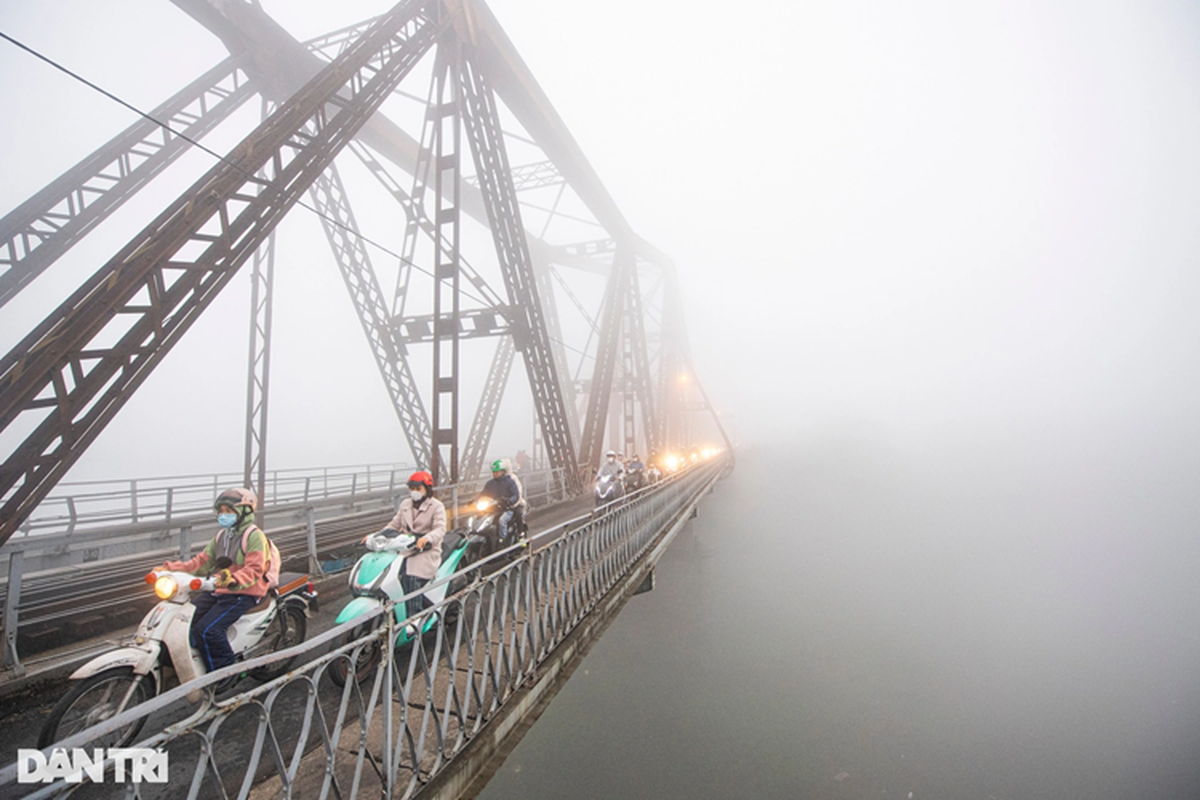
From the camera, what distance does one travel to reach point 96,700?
3.07 metres

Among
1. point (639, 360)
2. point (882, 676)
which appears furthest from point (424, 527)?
point (882, 676)

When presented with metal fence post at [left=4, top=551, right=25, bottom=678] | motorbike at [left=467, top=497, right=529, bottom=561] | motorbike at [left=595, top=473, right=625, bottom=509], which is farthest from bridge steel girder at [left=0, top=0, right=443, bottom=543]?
motorbike at [left=595, top=473, right=625, bottom=509]

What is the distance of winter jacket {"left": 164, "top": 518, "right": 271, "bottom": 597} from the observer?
3.56 m

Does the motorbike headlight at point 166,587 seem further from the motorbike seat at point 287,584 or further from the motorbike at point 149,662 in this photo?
the motorbike seat at point 287,584

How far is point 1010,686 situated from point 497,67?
122 ft

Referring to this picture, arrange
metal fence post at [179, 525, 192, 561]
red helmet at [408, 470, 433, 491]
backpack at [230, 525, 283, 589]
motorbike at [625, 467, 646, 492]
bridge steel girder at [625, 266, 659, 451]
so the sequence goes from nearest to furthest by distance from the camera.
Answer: backpack at [230, 525, 283, 589] → red helmet at [408, 470, 433, 491] → metal fence post at [179, 525, 192, 561] → motorbike at [625, 467, 646, 492] → bridge steel girder at [625, 266, 659, 451]

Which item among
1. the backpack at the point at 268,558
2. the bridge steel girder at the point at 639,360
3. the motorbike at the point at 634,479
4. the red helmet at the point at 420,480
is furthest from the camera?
the bridge steel girder at the point at 639,360

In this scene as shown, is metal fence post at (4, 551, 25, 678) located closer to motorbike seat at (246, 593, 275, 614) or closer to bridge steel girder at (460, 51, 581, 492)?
motorbike seat at (246, 593, 275, 614)

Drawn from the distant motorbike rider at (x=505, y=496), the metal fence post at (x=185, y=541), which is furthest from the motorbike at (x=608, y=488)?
the metal fence post at (x=185, y=541)

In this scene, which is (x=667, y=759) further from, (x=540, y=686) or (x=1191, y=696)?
(x=1191, y=696)

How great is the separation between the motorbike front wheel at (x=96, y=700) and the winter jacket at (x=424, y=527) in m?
1.95

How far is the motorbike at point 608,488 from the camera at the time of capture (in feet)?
38.3

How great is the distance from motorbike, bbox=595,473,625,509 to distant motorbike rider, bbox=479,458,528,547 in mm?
4999

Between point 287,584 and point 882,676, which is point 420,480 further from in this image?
point 882,676
